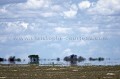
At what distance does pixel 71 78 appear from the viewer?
5356cm

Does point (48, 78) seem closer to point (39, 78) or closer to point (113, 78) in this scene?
Result: point (39, 78)

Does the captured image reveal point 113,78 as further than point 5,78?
No

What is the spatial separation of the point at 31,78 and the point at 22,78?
1414 mm

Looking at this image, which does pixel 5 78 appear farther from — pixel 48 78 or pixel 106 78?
pixel 106 78

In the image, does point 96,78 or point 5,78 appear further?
point 5,78

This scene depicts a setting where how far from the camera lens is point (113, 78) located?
52344 mm

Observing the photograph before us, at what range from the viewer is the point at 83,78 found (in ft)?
176

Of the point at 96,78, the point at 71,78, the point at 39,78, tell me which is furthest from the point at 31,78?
the point at 96,78

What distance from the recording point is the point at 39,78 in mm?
54750

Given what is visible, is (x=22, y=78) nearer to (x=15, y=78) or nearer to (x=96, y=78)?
(x=15, y=78)

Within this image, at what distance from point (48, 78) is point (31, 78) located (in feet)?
7.97

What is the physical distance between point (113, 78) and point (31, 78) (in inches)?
455

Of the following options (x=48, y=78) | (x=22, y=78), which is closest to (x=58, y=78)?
(x=48, y=78)

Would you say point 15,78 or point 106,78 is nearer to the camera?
point 106,78
